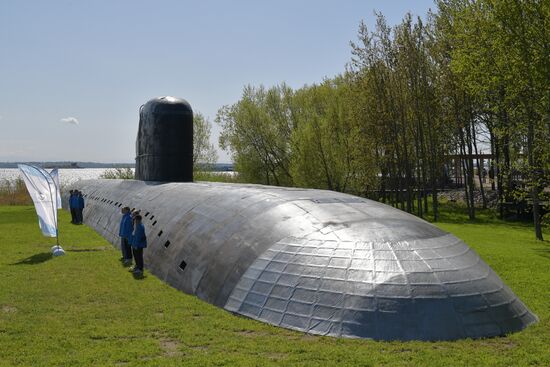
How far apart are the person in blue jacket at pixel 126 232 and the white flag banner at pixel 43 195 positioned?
10.0ft

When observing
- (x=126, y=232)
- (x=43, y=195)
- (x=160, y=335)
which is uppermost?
(x=43, y=195)

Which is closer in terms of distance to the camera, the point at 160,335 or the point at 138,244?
the point at 160,335

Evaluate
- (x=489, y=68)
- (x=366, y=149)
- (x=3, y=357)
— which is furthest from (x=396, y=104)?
(x=3, y=357)

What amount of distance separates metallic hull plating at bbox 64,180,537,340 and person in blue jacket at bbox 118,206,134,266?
6.93 feet

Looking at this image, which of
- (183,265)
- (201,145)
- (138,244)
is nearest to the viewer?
(183,265)

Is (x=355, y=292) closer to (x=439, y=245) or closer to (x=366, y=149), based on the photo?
(x=439, y=245)

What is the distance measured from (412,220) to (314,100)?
40.6m

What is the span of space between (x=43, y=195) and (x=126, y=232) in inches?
173

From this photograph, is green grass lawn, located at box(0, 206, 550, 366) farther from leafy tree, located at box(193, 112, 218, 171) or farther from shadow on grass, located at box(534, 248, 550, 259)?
leafy tree, located at box(193, 112, 218, 171)

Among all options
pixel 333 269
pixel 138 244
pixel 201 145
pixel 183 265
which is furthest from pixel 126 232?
pixel 201 145

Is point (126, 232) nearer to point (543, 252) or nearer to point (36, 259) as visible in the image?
point (36, 259)

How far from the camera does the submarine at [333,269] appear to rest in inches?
351

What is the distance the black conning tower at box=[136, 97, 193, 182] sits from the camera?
852 inches

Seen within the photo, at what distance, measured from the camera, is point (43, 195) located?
59.4 feet
